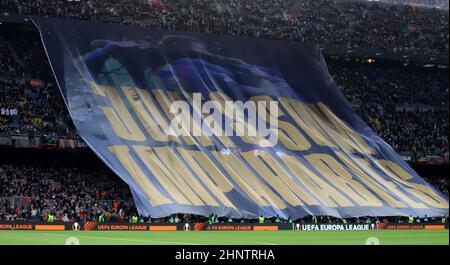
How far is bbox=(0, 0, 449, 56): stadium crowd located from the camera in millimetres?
55656

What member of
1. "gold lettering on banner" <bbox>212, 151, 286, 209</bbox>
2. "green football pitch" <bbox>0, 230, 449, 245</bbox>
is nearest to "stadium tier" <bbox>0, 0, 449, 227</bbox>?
"gold lettering on banner" <bbox>212, 151, 286, 209</bbox>

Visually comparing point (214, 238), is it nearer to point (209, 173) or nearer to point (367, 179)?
point (209, 173)

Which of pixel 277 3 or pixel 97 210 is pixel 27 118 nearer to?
pixel 97 210

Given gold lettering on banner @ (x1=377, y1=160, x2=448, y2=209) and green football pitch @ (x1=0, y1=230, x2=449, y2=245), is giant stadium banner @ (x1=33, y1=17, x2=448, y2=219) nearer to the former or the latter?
gold lettering on banner @ (x1=377, y1=160, x2=448, y2=209)

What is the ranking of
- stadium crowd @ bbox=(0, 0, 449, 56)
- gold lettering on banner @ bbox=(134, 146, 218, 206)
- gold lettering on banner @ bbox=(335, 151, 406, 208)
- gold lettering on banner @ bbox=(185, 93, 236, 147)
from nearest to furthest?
gold lettering on banner @ bbox=(134, 146, 218, 206), gold lettering on banner @ bbox=(335, 151, 406, 208), gold lettering on banner @ bbox=(185, 93, 236, 147), stadium crowd @ bbox=(0, 0, 449, 56)

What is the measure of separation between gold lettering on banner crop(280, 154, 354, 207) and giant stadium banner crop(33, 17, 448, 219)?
0.24ft

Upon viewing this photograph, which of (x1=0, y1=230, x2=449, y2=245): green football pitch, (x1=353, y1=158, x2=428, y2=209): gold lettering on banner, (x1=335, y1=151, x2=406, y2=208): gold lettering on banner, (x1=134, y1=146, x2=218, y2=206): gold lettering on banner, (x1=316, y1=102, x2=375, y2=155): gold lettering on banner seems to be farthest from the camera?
(x1=316, y1=102, x2=375, y2=155): gold lettering on banner

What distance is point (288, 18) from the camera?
6038 cm

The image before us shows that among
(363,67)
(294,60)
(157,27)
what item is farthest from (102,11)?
(363,67)

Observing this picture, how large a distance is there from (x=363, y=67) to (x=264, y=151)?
837 inches

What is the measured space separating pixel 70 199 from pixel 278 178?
12.9 meters

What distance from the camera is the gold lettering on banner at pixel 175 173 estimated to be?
144ft

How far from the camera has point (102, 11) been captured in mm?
55844

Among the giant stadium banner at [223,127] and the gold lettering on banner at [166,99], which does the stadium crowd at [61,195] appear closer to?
the giant stadium banner at [223,127]
